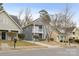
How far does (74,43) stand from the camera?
439 inches

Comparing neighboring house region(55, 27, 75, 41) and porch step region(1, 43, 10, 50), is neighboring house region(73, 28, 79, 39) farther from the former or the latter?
porch step region(1, 43, 10, 50)

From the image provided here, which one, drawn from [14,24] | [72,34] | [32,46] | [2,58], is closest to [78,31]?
[72,34]

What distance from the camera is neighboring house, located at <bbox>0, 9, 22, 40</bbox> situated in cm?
1297

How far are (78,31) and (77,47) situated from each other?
78cm

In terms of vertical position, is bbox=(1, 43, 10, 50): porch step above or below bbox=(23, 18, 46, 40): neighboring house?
below

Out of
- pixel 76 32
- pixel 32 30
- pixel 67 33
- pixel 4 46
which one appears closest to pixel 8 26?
pixel 32 30

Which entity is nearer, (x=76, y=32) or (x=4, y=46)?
(x=4, y=46)

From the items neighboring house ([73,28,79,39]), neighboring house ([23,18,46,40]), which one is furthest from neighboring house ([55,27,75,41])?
neighboring house ([23,18,46,40])

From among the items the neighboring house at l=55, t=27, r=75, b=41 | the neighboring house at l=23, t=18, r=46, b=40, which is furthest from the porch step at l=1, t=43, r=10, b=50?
the neighboring house at l=55, t=27, r=75, b=41

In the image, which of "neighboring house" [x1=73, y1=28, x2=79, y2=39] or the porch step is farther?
"neighboring house" [x1=73, y1=28, x2=79, y2=39]

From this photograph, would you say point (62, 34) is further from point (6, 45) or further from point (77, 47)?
point (6, 45)

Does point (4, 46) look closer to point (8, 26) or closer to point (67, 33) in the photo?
point (67, 33)

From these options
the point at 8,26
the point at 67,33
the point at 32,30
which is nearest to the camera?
the point at 67,33

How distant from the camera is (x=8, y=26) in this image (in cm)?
1389
